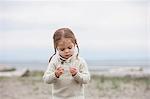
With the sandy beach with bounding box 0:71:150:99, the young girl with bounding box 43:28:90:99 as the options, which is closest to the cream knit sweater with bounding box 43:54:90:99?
the young girl with bounding box 43:28:90:99

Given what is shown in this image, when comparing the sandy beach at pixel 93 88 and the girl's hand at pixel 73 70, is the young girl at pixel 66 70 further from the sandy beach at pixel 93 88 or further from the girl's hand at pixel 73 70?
the sandy beach at pixel 93 88

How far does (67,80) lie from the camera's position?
4.99 ft

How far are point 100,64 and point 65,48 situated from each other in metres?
1.37

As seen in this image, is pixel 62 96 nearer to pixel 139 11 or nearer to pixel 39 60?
pixel 39 60

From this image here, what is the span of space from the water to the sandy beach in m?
0.14

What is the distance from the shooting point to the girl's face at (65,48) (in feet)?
5.00

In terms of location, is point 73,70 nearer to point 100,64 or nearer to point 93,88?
point 100,64

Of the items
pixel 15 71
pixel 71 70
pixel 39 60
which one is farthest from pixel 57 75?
pixel 15 71

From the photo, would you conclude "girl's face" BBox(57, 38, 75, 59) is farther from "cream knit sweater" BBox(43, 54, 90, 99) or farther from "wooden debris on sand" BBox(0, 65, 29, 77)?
"wooden debris on sand" BBox(0, 65, 29, 77)

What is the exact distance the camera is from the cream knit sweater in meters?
1.52

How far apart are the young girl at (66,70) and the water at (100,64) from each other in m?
1.28

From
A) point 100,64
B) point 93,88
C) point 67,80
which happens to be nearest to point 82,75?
point 67,80

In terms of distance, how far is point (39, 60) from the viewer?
2799mm

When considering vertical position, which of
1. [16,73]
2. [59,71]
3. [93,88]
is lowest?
[93,88]
